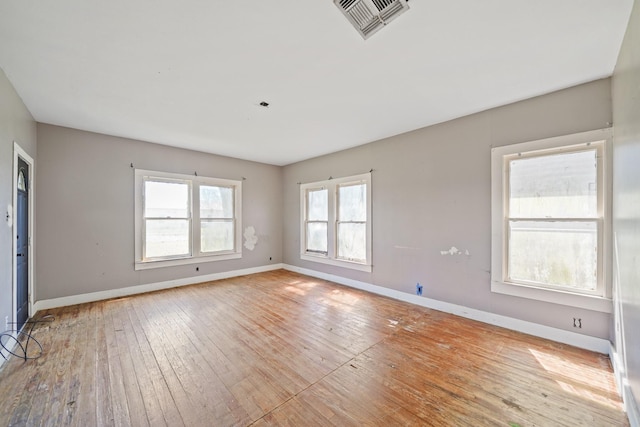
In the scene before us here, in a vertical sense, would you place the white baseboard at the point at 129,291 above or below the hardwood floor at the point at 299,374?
above

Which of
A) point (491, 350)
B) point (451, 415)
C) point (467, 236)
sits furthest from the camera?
point (467, 236)

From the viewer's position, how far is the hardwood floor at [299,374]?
1725 mm

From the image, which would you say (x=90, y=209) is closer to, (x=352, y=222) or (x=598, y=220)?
(x=352, y=222)

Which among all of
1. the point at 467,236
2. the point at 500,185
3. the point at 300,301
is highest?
the point at 500,185

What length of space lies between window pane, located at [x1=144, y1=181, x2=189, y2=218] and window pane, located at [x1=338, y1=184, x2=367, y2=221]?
3.17m

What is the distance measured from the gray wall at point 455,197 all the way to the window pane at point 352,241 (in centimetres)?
31

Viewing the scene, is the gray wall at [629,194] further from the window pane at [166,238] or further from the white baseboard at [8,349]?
the window pane at [166,238]

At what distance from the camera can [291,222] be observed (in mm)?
6391

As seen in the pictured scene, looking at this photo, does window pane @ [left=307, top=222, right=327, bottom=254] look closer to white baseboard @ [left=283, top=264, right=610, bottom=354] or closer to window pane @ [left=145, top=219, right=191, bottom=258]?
white baseboard @ [left=283, top=264, right=610, bottom=354]

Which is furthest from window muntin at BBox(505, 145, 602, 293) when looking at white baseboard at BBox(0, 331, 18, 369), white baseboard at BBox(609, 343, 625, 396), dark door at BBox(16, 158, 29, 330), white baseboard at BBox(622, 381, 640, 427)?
dark door at BBox(16, 158, 29, 330)

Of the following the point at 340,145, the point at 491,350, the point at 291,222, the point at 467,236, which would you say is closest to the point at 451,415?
the point at 491,350

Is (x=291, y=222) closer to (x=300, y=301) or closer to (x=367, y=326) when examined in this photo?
(x=300, y=301)

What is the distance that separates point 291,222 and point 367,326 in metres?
3.72

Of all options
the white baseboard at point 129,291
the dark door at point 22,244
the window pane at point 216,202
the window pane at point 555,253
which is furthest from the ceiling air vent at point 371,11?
the white baseboard at point 129,291
